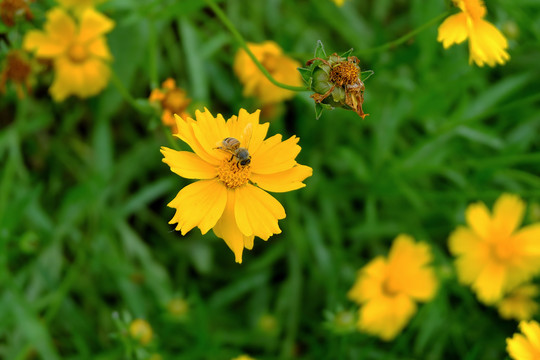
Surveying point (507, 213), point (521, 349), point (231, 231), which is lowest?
point (521, 349)

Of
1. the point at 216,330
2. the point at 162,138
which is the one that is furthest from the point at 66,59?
the point at 216,330

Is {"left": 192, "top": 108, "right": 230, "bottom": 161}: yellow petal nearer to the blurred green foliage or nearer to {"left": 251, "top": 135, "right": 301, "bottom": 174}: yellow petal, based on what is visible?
{"left": 251, "top": 135, "right": 301, "bottom": 174}: yellow petal

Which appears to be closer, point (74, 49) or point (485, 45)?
point (485, 45)

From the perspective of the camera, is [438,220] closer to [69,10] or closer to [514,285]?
[514,285]

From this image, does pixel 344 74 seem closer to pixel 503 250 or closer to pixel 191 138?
pixel 191 138

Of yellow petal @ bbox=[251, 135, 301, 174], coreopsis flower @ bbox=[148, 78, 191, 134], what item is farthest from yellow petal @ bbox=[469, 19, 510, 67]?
coreopsis flower @ bbox=[148, 78, 191, 134]

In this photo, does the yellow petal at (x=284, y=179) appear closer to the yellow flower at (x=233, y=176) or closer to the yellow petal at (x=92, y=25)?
the yellow flower at (x=233, y=176)

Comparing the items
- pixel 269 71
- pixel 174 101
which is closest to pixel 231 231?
pixel 174 101
